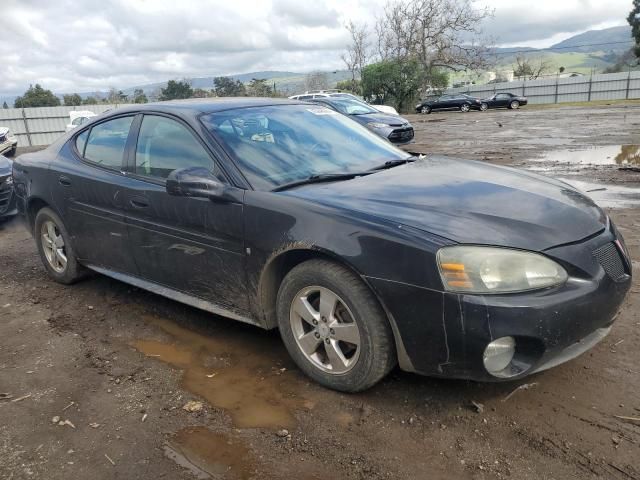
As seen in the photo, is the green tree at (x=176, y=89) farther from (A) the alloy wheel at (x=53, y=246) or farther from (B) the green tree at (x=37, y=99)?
(A) the alloy wheel at (x=53, y=246)

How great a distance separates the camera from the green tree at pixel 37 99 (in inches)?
1724

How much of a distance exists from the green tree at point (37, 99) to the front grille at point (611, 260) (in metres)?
47.3

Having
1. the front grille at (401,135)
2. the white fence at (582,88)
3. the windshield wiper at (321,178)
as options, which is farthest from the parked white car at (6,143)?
the white fence at (582,88)

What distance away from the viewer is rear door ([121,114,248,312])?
3.33 metres

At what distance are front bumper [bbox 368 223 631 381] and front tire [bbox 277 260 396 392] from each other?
98 millimetres

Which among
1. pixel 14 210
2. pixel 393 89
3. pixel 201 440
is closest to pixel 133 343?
pixel 201 440

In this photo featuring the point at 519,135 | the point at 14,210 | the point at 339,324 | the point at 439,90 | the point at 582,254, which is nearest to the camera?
the point at 582,254

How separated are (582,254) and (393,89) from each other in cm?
3903

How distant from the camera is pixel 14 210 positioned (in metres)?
7.65

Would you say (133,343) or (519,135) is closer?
(133,343)

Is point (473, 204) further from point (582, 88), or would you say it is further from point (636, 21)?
point (636, 21)

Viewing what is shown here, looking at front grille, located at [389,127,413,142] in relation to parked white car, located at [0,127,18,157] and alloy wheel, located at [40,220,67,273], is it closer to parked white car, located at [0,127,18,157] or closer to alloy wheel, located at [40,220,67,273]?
alloy wheel, located at [40,220,67,273]

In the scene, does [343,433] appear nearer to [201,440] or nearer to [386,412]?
[386,412]

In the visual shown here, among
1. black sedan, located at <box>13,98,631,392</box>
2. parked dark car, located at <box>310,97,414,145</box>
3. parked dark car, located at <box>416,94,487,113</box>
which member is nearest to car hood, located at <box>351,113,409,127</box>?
parked dark car, located at <box>310,97,414,145</box>
